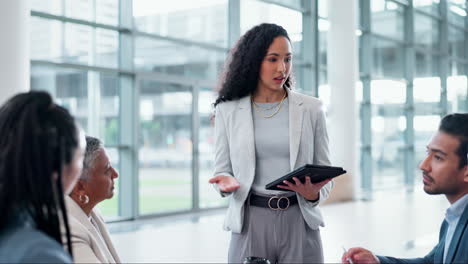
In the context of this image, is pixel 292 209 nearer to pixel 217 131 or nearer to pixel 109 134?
pixel 217 131

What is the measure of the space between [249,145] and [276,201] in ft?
0.84

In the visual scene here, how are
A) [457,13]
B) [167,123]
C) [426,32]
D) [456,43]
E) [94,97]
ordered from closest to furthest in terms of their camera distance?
[94,97] → [167,123] → [426,32] → [457,13] → [456,43]

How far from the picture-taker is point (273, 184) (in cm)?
214

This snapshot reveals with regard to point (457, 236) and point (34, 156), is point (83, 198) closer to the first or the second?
point (34, 156)

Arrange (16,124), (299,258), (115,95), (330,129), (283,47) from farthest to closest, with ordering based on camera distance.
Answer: (330,129) < (115,95) < (283,47) < (299,258) < (16,124)

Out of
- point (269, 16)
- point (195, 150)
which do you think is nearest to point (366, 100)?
point (269, 16)

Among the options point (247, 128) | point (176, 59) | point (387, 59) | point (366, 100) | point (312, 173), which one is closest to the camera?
point (312, 173)

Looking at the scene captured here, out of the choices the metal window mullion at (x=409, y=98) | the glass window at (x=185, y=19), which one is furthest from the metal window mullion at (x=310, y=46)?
the metal window mullion at (x=409, y=98)

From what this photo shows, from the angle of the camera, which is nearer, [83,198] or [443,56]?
[83,198]

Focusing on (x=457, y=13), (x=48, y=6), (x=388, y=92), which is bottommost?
(x=388, y=92)

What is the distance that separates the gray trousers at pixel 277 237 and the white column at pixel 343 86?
8.42 metres

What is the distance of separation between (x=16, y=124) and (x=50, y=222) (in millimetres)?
201

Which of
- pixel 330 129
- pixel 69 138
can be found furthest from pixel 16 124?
pixel 330 129

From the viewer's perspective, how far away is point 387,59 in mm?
14148
